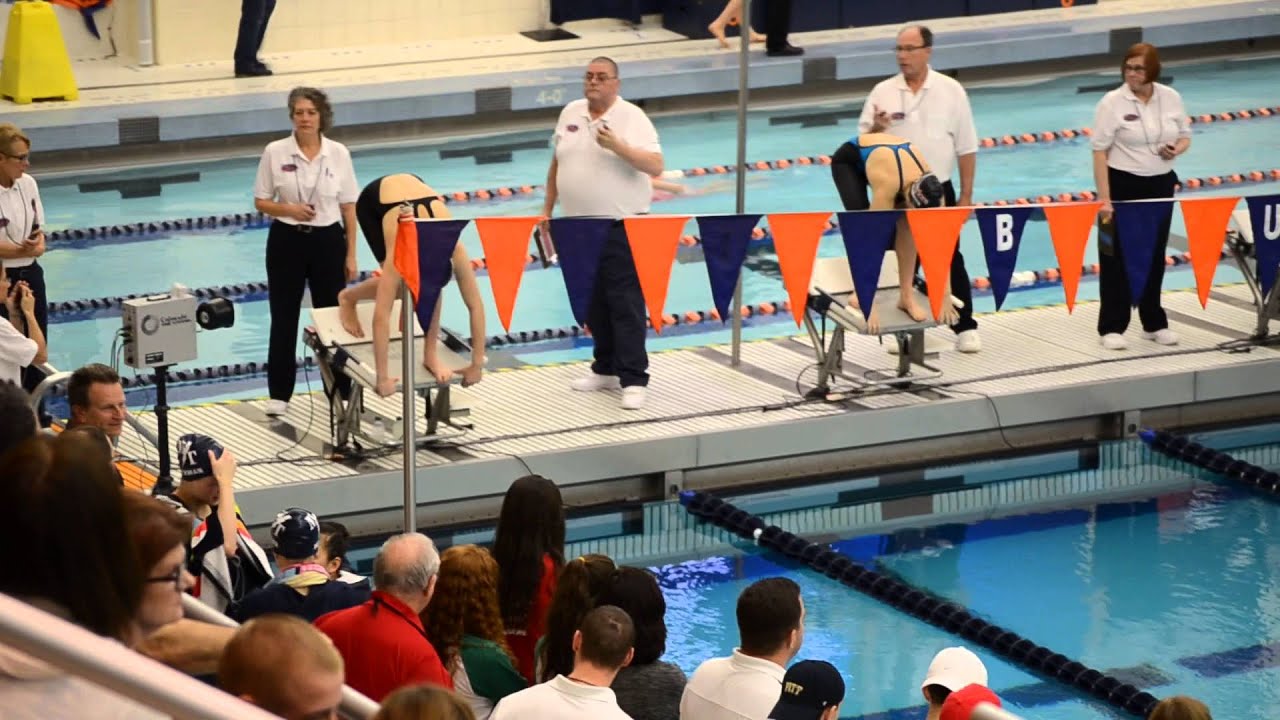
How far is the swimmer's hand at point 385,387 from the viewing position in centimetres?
700

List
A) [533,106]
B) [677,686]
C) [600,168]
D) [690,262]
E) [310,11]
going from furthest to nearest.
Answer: [310,11]
[533,106]
[690,262]
[600,168]
[677,686]

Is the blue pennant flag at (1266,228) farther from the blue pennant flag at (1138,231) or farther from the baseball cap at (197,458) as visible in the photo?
the baseball cap at (197,458)

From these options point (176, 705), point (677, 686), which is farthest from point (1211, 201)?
point (176, 705)

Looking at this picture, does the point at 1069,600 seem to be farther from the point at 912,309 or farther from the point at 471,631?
the point at 471,631

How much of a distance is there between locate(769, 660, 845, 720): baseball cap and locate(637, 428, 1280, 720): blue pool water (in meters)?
2.11

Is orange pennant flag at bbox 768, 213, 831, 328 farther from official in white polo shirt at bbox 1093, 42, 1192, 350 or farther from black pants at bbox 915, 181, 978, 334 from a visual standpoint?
Result: official in white polo shirt at bbox 1093, 42, 1192, 350

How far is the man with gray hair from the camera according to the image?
13.2 ft

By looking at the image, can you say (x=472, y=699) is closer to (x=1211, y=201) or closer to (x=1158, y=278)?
(x=1211, y=201)

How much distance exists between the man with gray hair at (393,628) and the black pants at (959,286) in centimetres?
433

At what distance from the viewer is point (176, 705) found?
199cm

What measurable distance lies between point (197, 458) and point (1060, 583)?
340 centimetres

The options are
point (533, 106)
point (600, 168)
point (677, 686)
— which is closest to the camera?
point (677, 686)

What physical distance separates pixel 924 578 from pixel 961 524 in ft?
2.01

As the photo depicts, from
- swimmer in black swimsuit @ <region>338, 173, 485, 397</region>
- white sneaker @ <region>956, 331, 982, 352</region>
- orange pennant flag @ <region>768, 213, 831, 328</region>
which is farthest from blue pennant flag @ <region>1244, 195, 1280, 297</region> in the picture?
swimmer in black swimsuit @ <region>338, 173, 485, 397</region>
